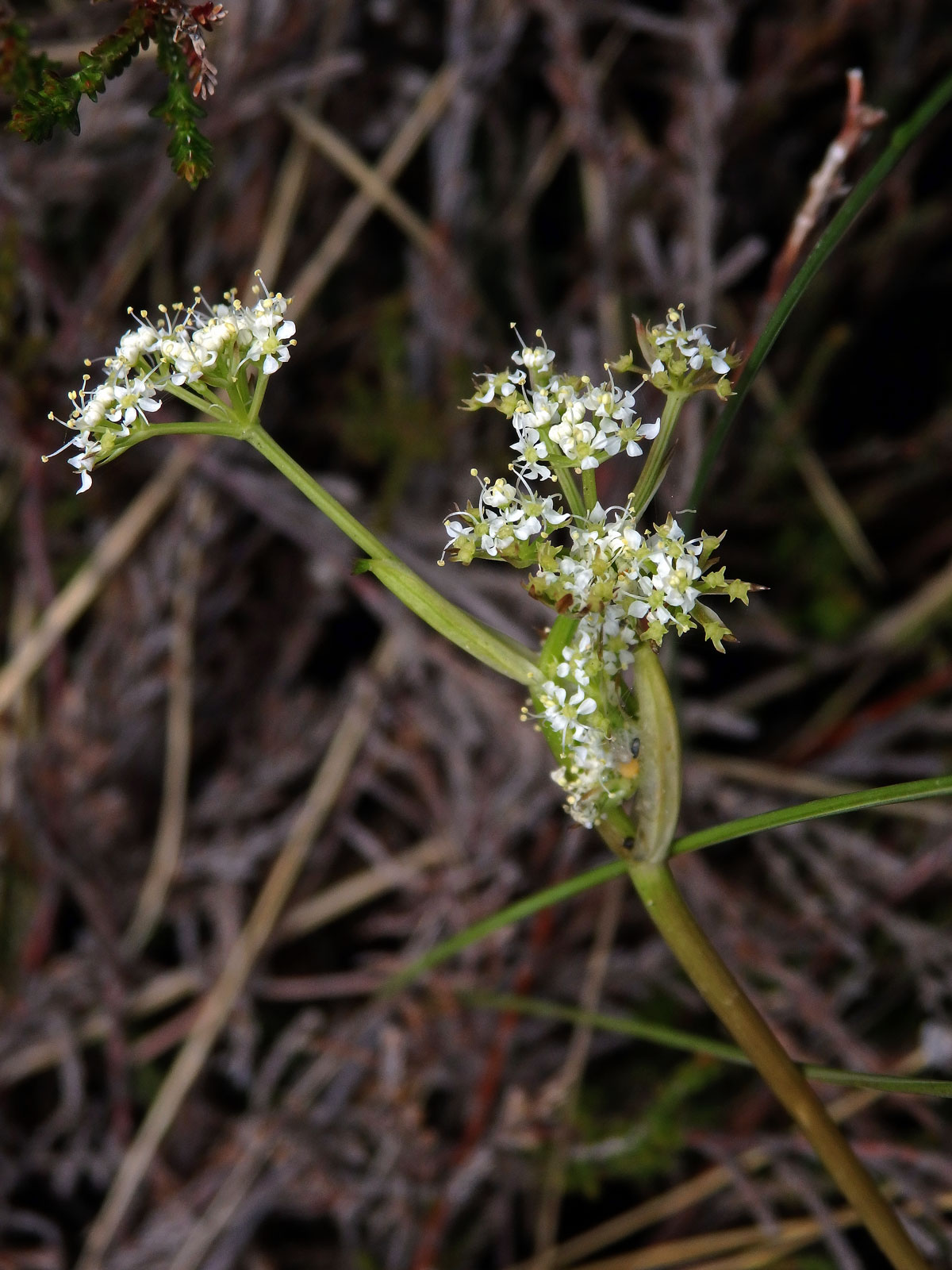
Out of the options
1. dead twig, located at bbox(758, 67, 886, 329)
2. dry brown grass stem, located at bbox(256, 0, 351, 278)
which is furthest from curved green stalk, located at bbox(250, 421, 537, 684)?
dry brown grass stem, located at bbox(256, 0, 351, 278)

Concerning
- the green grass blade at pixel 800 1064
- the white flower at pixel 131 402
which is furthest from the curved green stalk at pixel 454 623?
the green grass blade at pixel 800 1064

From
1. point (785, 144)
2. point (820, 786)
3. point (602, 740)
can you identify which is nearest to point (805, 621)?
point (820, 786)

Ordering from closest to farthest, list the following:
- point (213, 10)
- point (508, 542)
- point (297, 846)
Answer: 1. point (213, 10)
2. point (508, 542)
3. point (297, 846)

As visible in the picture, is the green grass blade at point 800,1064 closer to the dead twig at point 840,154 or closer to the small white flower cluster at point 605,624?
the small white flower cluster at point 605,624

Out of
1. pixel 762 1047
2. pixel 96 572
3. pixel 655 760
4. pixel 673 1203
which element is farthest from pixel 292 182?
pixel 673 1203

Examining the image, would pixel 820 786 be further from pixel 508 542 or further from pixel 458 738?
pixel 508 542
